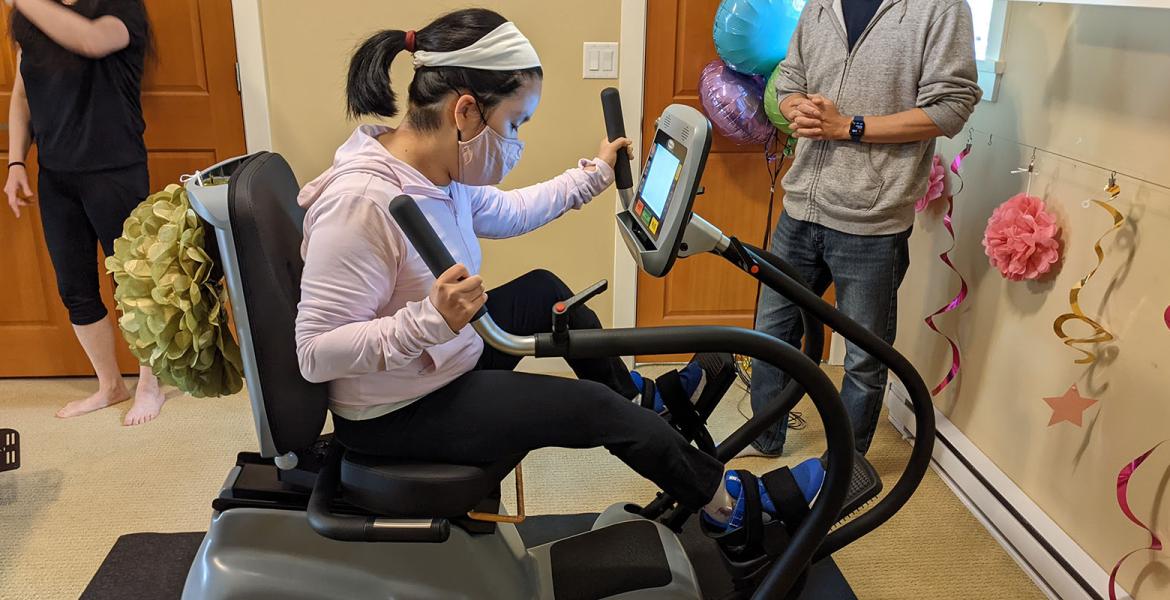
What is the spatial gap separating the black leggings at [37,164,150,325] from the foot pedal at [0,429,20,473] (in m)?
0.54

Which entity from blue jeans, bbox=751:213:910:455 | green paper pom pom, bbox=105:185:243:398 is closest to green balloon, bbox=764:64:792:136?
blue jeans, bbox=751:213:910:455

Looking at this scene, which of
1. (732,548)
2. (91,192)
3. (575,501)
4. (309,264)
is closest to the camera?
(309,264)

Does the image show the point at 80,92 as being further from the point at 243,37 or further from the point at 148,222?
the point at 148,222

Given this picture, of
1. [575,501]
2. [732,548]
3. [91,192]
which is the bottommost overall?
[575,501]

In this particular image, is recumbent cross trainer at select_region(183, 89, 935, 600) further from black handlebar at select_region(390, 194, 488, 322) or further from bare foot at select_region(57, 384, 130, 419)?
bare foot at select_region(57, 384, 130, 419)

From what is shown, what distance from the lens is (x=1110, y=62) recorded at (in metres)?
2.02

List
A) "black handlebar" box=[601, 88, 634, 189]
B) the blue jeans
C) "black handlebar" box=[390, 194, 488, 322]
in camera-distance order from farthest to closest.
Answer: the blue jeans < "black handlebar" box=[601, 88, 634, 189] < "black handlebar" box=[390, 194, 488, 322]

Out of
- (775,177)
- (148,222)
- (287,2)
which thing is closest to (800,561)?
(148,222)

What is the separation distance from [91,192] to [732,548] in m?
2.17

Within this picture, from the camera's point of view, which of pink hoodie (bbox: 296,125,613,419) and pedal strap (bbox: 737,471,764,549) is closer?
pink hoodie (bbox: 296,125,613,419)

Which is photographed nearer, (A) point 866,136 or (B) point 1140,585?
(B) point 1140,585

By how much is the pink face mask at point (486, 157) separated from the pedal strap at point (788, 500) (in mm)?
803

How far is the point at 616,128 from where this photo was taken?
1.76m

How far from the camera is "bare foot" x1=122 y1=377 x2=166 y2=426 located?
2936mm
